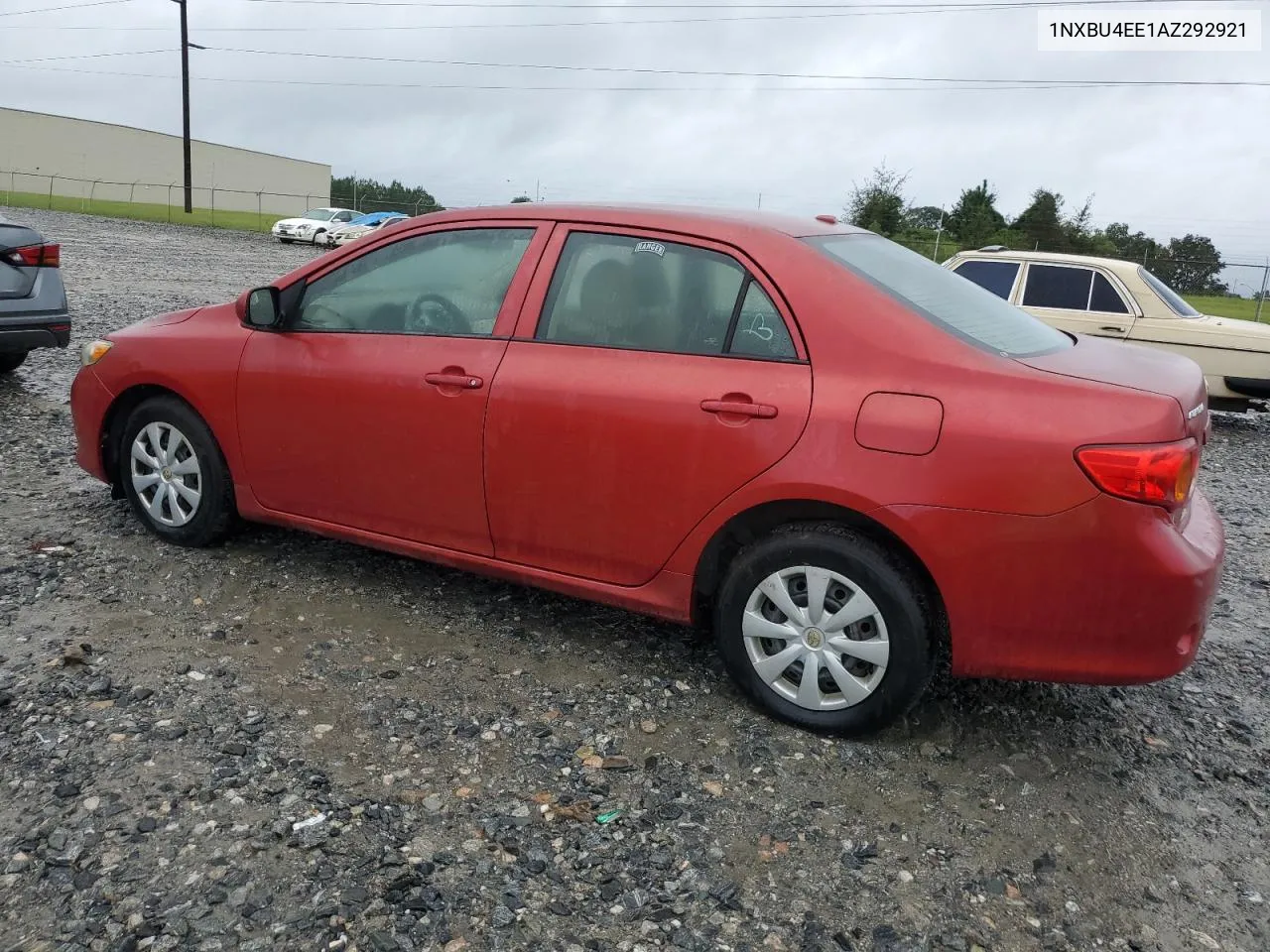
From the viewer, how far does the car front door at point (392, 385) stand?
12.7 feet

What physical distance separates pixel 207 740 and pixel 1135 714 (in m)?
3.17

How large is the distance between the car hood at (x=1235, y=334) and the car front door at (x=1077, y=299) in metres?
0.65

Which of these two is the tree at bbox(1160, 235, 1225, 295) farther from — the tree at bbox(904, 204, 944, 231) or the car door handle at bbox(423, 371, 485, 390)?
the car door handle at bbox(423, 371, 485, 390)

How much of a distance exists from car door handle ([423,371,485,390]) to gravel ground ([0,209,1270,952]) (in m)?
0.99

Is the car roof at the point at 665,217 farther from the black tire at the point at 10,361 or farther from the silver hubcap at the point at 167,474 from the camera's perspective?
the black tire at the point at 10,361

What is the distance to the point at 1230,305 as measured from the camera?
23406 mm

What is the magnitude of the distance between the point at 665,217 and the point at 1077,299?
7.32 m

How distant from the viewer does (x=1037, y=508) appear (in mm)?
2951

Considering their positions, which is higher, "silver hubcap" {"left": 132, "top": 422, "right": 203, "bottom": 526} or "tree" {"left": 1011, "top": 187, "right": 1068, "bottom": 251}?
"tree" {"left": 1011, "top": 187, "right": 1068, "bottom": 251}

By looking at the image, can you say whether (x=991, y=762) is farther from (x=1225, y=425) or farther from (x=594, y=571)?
(x=1225, y=425)

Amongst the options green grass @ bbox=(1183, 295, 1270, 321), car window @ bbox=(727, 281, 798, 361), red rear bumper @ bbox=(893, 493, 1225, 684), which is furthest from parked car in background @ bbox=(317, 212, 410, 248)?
red rear bumper @ bbox=(893, 493, 1225, 684)

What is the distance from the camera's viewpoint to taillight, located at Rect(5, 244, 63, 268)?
7453 millimetres

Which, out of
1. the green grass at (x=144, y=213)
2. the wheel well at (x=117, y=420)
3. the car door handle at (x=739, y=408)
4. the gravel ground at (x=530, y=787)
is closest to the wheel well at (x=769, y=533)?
the car door handle at (x=739, y=408)

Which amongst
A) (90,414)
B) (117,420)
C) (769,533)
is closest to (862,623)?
(769,533)
